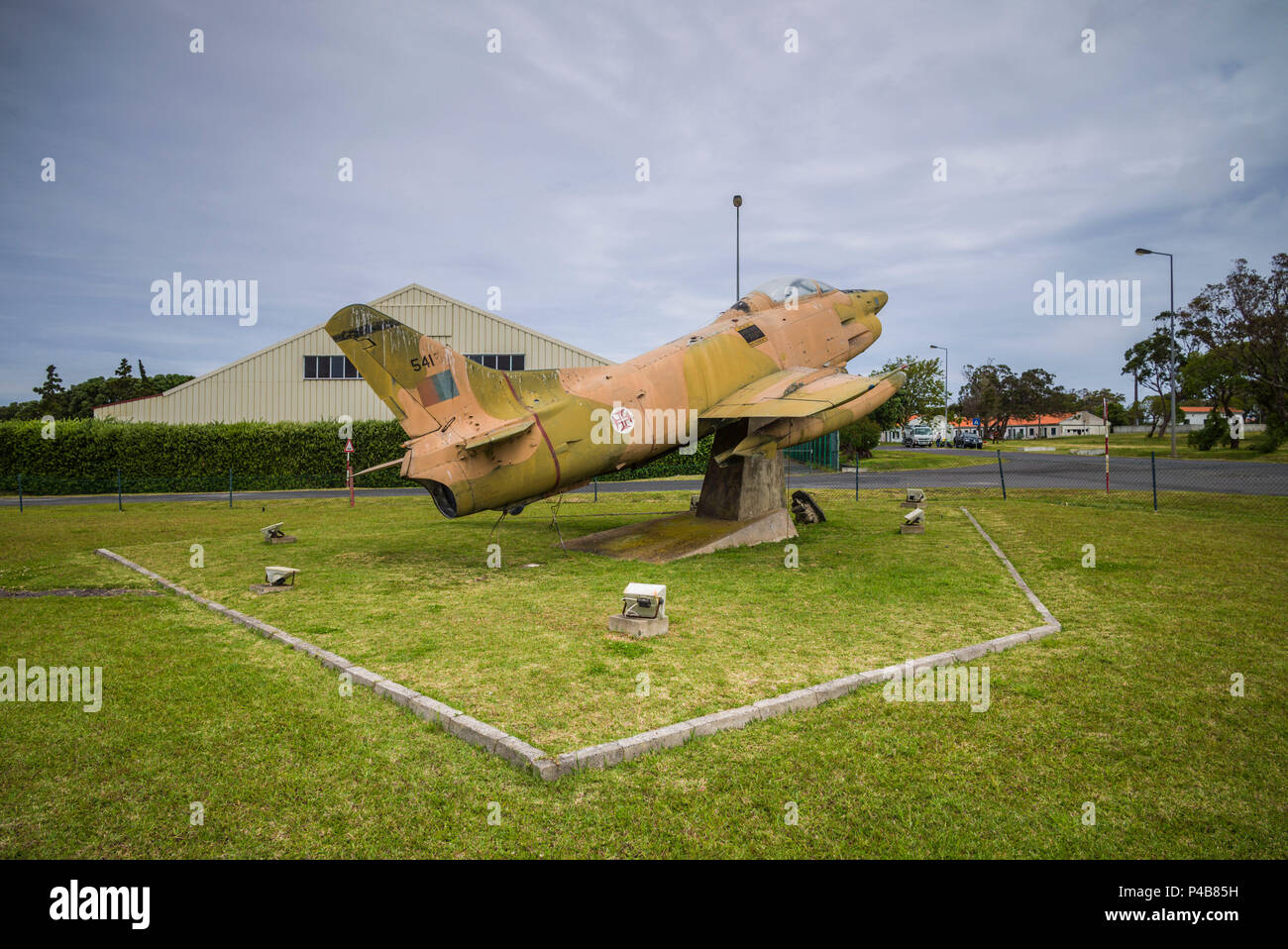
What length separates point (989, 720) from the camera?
6047mm

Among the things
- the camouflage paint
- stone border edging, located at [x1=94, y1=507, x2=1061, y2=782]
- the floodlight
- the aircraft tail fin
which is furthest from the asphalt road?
stone border edging, located at [x1=94, y1=507, x2=1061, y2=782]

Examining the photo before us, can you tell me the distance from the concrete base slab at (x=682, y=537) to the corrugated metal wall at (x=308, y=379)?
2562 cm

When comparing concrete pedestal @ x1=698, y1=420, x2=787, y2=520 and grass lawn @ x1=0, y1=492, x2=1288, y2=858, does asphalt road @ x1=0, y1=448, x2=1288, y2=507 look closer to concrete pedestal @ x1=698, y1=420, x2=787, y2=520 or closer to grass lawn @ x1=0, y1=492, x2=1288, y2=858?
concrete pedestal @ x1=698, y1=420, x2=787, y2=520

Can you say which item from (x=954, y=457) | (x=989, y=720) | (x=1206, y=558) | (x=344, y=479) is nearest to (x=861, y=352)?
(x=1206, y=558)

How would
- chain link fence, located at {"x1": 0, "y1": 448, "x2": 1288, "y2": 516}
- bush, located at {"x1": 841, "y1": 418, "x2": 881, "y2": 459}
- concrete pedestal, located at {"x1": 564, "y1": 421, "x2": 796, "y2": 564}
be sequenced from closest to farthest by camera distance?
concrete pedestal, located at {"x1": 564, "y1": 421, "x2": 796, "y2": 564}
chain link fence, located at {"x1": 0, "y1": 448, "x2": 1288, "y2": 516}
bush, located at {"x1": 841, "y1": 418, "x2": 881, "y2": 459}

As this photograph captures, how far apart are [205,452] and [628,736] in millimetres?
40454

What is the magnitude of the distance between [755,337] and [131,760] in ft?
44.8

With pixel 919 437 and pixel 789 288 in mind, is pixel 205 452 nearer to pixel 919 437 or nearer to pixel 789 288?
pixel 789 288

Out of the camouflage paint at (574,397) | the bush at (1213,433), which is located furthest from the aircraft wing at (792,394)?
the bush at (1213,433)

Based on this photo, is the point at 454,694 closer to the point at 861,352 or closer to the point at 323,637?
the point at 323,637

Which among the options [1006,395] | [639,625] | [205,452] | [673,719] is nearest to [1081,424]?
[1006,395]

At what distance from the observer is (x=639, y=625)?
28.1 feet

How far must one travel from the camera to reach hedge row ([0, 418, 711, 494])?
1426 inches

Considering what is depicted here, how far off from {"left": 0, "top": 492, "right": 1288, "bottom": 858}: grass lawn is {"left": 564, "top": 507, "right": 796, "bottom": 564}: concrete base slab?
6.25 ft
